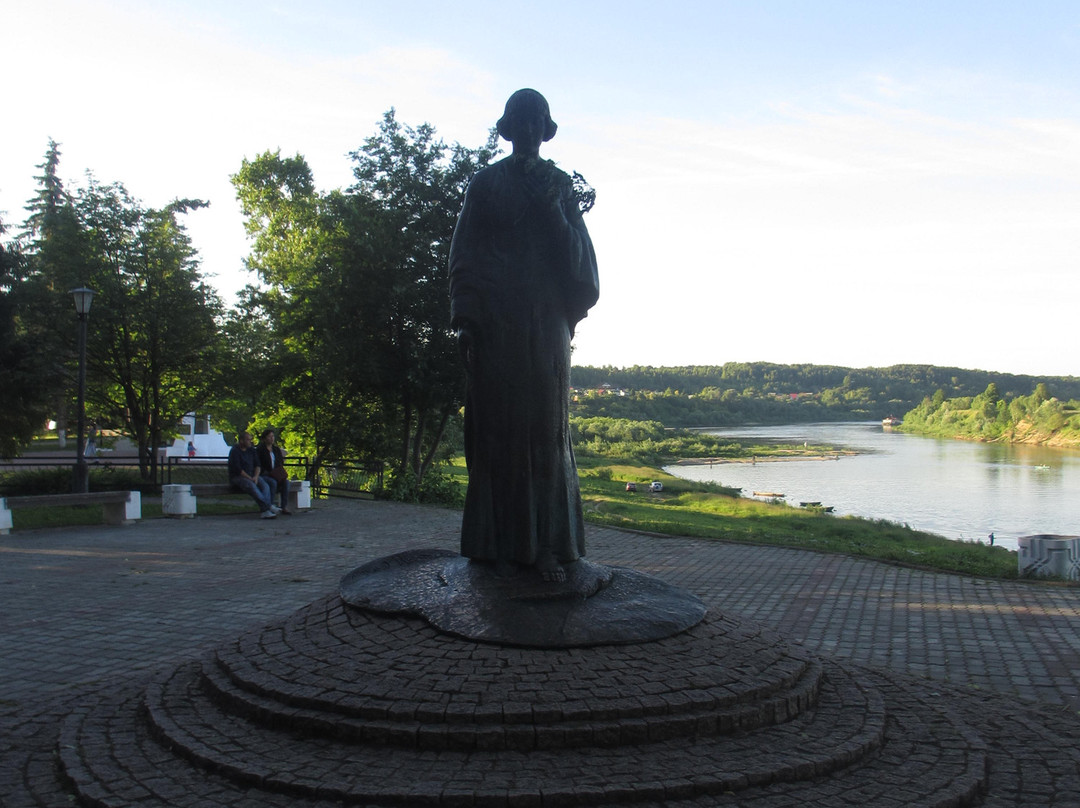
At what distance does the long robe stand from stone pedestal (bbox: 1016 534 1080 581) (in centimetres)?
709

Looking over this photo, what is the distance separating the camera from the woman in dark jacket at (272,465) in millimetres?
14485

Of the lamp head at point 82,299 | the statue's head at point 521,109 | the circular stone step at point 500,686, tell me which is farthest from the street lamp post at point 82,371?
the statue's head at point 521,109

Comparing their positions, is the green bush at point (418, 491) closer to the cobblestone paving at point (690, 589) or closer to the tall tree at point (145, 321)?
the tall tree at point (145, 321)

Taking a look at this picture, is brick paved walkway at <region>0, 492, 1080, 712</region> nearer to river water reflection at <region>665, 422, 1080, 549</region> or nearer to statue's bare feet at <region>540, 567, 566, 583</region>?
statue's bare feet at <region>540, 567, 566, 583</region>

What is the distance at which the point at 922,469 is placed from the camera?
177 feet

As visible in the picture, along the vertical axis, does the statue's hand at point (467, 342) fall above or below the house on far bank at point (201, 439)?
above

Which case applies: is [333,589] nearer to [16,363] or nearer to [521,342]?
[521,342]

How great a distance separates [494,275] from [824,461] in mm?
61628

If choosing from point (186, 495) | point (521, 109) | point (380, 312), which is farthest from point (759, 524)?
point (521, 109)

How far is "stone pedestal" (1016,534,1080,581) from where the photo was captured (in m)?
9.67

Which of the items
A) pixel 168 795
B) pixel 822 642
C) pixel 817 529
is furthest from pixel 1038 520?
pixel 168 795

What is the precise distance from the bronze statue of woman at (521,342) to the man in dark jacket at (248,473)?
10.2 metres

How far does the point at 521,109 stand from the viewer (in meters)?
5.04

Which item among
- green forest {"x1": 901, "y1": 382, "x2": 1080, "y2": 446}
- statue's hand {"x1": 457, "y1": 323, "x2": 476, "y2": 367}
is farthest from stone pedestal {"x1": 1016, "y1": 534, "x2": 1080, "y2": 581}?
green forest {"x1": 901, "y1": 382, "x2": 1080, "y2": 446}
